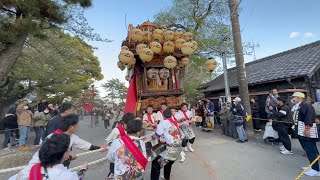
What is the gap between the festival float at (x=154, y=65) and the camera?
7422 mm

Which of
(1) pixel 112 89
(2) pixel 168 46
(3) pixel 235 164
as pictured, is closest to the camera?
(3) pixel 235 164

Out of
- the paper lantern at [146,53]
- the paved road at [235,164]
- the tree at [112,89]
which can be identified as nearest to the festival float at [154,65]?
the paper lantern at [146,53]

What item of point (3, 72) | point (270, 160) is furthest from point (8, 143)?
point (270, 160)

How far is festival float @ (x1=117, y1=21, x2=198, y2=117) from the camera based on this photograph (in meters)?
7.42

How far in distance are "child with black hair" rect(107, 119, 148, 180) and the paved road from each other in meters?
2.37

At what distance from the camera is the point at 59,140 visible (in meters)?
2.29

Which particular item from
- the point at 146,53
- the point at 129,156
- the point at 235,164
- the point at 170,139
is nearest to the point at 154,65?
the point at 146,53

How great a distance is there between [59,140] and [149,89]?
19.4 ft

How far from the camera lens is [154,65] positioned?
813 cm

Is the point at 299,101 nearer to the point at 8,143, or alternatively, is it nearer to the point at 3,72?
the point at 3,72

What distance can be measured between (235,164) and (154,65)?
4209mm

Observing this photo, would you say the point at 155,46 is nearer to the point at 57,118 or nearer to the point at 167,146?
the point at 167,146

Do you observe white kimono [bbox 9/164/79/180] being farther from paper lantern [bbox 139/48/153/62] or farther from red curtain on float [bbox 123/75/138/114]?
red curtain on float [bbox 123/75/138/114]

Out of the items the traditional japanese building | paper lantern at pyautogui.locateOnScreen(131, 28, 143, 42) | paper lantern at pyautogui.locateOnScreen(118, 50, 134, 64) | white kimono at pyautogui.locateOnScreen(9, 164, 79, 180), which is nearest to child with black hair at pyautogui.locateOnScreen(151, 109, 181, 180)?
white kimono at pyautogui.locateOnScreen(9, 164, 79, 180)
